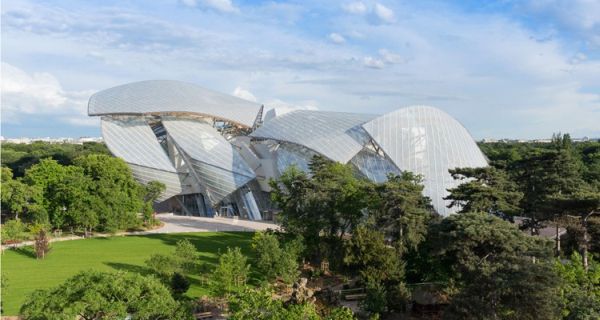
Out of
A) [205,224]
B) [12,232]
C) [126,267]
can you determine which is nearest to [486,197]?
[126,267]

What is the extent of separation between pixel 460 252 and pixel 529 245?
8.19ft

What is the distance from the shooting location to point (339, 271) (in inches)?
1075

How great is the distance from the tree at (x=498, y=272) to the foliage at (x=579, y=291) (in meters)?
0.78

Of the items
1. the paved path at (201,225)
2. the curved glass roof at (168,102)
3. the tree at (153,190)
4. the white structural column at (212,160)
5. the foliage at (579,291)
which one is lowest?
the foliage at (579,291)

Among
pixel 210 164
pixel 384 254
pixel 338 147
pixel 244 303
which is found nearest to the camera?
pixel 244 303

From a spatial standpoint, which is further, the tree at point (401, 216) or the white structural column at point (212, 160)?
the white structural column at point (212, 160)

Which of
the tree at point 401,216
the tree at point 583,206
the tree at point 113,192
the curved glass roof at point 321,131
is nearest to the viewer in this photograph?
the tree at point 583,206

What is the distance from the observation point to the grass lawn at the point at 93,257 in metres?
23.1

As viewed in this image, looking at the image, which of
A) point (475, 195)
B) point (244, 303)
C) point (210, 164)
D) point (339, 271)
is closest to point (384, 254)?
point (339, 271)

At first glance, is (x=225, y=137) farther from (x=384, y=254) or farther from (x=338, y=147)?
(x=384, y=254)

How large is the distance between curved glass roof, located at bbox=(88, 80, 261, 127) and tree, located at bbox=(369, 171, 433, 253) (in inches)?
1171

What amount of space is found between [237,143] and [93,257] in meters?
26.0

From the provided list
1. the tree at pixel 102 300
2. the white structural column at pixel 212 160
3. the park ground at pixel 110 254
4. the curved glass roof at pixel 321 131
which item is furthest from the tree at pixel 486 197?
the white structural column at pixel 212 160

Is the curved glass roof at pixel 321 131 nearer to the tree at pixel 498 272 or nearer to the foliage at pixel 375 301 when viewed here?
the foliage at pixel 375 301
